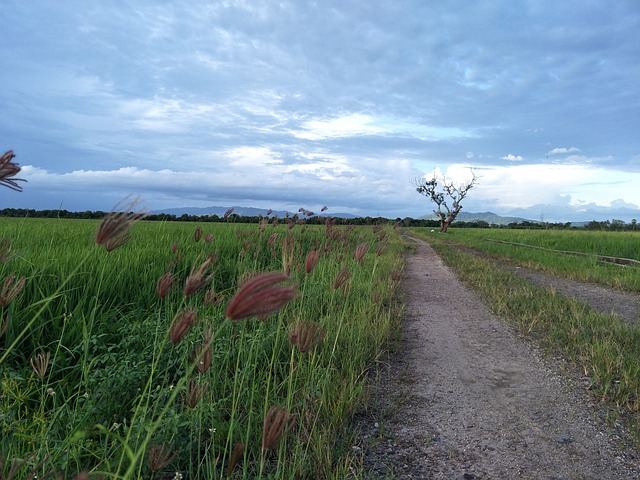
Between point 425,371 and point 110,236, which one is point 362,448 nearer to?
point 425,371

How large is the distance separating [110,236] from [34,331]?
269 centimetres

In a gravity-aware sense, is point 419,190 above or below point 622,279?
above

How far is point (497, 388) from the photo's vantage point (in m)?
3.40

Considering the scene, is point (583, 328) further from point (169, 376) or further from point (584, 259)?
point (584, 259)

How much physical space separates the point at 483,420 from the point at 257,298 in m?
2.53

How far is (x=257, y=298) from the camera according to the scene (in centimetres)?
93

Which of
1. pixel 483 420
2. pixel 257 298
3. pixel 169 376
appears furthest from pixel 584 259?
pixel 257 298

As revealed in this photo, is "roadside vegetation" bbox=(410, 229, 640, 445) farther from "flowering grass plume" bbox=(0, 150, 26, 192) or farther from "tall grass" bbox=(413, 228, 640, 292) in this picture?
"flowering grass plume" bbox=(0, 150, 26, 192)

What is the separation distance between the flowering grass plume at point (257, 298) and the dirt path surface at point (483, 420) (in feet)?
5.33

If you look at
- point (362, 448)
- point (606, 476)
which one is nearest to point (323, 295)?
point (362, 448)

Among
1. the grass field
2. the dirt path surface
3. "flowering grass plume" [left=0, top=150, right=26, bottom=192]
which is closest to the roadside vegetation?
the dirt path surface

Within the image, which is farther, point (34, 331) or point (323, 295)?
point (323, 295)

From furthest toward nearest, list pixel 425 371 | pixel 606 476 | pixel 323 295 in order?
pixel 323 295 → pixel 425 371 → pixel 606 476

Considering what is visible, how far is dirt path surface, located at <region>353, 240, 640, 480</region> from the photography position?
7.57ft
